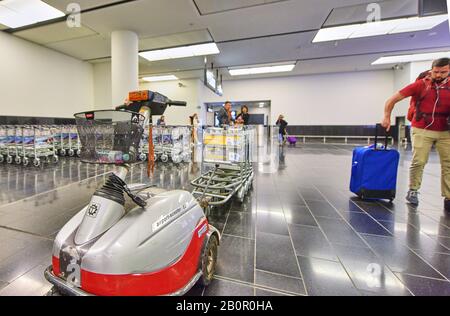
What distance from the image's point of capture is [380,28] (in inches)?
244

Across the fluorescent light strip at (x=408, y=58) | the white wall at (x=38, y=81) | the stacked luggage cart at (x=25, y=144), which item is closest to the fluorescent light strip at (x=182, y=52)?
the white wall at (x=38, y=81)

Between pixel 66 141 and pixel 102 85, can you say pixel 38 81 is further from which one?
pixel 66 141

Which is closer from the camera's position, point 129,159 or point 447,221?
point 129,159

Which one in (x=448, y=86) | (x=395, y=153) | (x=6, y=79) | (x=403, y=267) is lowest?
(x=403, y=267)

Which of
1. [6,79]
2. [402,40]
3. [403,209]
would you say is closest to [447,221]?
[403,209]

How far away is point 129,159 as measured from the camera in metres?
1.04

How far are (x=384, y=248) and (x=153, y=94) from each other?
2.00 meters

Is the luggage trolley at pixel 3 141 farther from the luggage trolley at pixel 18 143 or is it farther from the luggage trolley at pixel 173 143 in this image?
the luggage trolley at pixel 173 143

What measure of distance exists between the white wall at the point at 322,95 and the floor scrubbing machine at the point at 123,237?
41.0 feet

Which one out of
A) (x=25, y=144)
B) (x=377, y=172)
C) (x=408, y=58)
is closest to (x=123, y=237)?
(x=377, y=172)

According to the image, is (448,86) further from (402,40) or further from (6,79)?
(6,79)

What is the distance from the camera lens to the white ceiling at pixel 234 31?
4.84 meters

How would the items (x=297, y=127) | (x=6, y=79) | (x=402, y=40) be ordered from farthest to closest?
(x=297, y=127)
(x=402, y=40)
(x=6, y=79)

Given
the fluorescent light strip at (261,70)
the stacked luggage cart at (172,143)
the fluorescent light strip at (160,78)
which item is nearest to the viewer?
the stacked luggage cart at (172,143)
